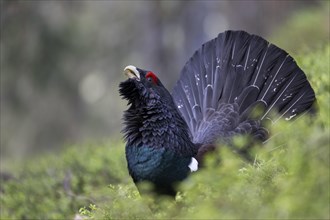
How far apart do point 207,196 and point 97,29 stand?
16.7 m

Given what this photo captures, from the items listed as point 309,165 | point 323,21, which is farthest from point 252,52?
point 323,21

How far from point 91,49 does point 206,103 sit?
12592 millimetres

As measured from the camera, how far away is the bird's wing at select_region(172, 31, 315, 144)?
602 cm

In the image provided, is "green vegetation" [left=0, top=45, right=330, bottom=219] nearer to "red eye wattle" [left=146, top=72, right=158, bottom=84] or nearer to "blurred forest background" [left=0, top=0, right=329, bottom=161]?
"red eye wattle" [left=146, top=72, right=158, bottom=84]

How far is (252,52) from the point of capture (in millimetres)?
6211

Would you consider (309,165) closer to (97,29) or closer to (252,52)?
(252,52)

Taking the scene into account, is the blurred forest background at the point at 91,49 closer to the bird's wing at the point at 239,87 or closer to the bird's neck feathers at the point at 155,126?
the bird's wing at the point at 239,87

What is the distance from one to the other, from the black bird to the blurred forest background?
24.8ft

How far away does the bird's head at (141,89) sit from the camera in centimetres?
529

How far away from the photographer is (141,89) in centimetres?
531

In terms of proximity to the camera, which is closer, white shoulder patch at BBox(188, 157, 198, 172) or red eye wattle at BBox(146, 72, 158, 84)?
white shoulder patch at BBox(188, 157, 198, 172)

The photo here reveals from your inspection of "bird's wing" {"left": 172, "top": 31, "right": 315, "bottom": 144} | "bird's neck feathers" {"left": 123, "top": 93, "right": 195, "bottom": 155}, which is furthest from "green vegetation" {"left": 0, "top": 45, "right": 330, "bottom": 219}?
"bird's neck feathers" {"left": 123, "top": 93, "right": 195, "bottom": 155}

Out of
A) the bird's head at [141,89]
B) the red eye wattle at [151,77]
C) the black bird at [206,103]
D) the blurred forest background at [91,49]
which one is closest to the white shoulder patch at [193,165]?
the black bird at [206,103]

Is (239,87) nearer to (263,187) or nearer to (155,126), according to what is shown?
(155,126)
